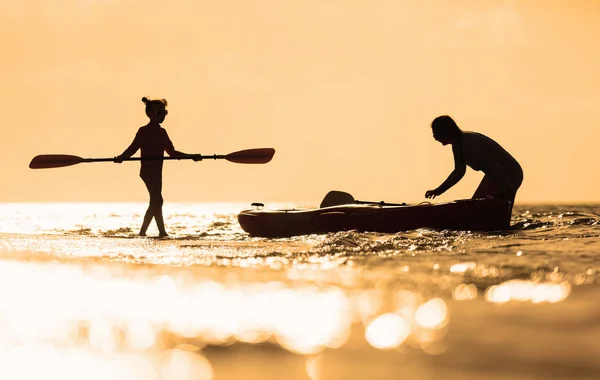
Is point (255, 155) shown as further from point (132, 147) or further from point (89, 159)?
point (89, 159)

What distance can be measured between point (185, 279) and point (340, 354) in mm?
2887

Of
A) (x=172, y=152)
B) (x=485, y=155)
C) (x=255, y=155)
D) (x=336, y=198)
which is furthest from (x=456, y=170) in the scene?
(x=172, y=152)

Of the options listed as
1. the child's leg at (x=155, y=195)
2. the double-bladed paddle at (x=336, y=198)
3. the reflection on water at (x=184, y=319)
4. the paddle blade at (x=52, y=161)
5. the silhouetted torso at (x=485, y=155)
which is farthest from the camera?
the paddle blade at (x=52, y=161)

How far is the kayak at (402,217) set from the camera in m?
10.5

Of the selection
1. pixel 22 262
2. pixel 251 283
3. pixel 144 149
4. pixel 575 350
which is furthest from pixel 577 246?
pixel 144 149

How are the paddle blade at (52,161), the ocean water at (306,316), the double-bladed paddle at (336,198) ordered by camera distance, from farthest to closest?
the paddle blade at (52,161) → the double-bladed paddle at (336,198) → the ocean water at (306,316)

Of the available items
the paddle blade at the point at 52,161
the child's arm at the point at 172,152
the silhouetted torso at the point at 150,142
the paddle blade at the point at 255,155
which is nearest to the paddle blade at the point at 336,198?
the paddle blade at the point at 255,155

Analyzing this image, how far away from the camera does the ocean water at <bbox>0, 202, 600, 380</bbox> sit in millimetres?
2695

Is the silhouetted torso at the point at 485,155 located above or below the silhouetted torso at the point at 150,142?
below

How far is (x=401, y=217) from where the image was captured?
10.8 meters

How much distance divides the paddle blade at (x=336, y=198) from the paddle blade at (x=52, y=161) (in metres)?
4.84

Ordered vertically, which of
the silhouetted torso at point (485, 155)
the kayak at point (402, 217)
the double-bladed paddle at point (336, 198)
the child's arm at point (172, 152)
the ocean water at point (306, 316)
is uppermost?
the child's arm at point (172, 152)

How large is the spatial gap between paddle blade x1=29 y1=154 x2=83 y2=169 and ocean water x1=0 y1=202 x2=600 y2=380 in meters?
6.34

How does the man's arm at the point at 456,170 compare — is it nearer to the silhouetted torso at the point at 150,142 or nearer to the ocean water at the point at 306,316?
the ocean water at the point at 306,316
